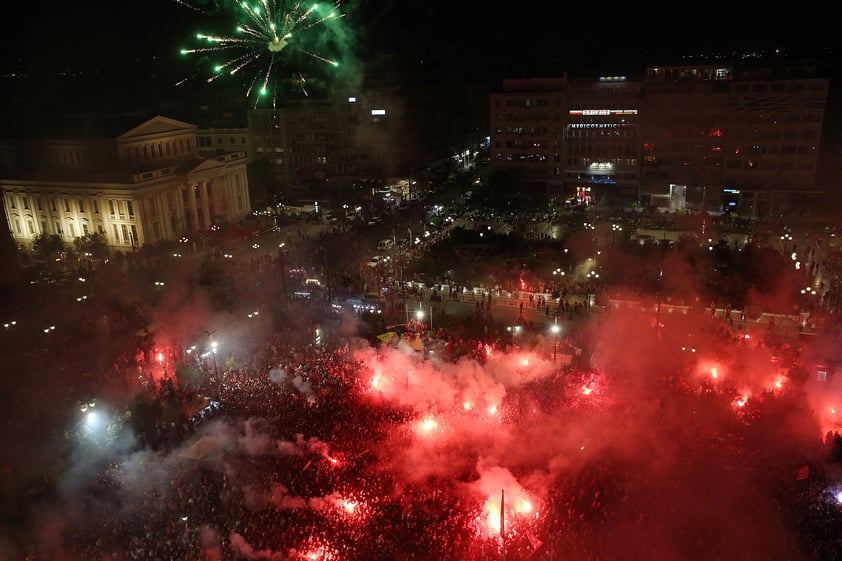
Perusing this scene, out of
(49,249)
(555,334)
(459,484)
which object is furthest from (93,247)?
(459,484)

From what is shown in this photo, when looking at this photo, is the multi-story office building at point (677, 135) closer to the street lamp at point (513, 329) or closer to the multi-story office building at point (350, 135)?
the multi-story office building at point (350, 135)

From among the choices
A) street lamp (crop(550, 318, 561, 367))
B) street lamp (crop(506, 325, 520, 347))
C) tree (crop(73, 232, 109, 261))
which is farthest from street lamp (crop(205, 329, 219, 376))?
tree (crop(73, 232, 109, 261))

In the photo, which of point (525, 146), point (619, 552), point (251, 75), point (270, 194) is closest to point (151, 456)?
point (619, 552)

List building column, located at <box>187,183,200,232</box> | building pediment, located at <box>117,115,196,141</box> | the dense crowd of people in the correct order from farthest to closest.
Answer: building column, located at <box>187,183,200,232</box> < building pediment, located at <box>117,115,196,141</box> < the dense crowd of people

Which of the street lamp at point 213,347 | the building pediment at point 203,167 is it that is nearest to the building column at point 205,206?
the building pediment at point 203,167

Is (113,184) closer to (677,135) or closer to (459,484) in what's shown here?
(459,484)

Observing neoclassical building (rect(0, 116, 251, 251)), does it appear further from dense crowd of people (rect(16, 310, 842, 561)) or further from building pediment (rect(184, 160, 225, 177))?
dense crowd of people (rect(16, 310, 842, 561))
